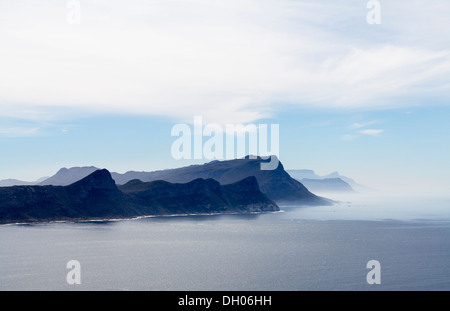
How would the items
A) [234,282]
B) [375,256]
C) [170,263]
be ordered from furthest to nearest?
[375,256] < [170,263] < [234,282]
